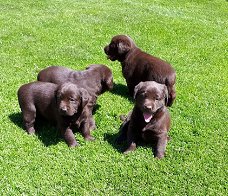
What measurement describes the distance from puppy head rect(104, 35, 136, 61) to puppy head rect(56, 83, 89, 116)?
264 cm

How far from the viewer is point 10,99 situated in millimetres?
8391

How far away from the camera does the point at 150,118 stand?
6.43 metres

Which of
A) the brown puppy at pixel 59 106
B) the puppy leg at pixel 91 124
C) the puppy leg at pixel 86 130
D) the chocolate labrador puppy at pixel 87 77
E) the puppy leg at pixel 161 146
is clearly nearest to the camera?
Answer: the brown puppy at pixel 59 106

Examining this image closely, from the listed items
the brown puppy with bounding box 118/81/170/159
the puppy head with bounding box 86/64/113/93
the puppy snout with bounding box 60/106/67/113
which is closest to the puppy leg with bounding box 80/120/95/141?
the brown puppy with bounding box 118/81/170/159

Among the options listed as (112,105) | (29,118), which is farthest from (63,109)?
(112,105)

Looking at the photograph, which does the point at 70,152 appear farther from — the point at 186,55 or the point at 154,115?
the point at 186,55

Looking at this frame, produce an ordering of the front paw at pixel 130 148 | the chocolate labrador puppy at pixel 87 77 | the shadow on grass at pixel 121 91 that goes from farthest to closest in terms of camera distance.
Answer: the shadow on grass at pixel 121 91 → the chocolate labrador puppy at pixel 87 77 → the front paw at pixel 130 148

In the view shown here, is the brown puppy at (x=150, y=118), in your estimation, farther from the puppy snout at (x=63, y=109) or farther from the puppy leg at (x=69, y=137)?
the puppy snout at (x=63, y=109)

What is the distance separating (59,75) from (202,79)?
3.80 m

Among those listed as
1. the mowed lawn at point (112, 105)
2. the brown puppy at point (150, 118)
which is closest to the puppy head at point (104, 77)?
the mowed lawn at point (112, 105)

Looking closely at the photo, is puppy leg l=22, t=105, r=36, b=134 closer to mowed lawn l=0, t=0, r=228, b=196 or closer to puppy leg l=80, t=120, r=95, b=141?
mowed lawn l=0, t=0, r=228, b=196

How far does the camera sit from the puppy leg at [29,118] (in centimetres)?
718

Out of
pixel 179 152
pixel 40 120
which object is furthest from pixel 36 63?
pixel 179 152

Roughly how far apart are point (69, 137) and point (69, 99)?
76cm
